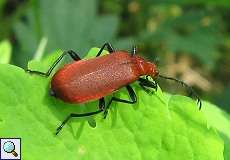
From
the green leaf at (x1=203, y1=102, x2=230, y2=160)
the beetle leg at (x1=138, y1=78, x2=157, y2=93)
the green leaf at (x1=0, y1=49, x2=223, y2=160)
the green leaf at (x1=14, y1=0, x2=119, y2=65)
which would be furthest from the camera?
the green leaf at (x1=14, y1=0, x2=119, y2=65)

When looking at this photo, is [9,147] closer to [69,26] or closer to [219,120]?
[219,120]

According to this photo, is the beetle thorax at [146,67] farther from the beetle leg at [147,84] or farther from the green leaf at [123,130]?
the green leaf at [123,130]

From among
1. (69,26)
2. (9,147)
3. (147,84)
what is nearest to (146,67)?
(147,84)

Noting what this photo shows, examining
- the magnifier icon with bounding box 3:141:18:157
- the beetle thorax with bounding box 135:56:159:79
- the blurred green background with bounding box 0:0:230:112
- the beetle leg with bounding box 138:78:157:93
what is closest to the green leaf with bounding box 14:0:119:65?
the blurred green background with bounding box 0:0:230:112

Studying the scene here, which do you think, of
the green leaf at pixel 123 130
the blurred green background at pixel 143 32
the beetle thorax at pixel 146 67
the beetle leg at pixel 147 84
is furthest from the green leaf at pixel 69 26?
the green leaf at pixel 123 130

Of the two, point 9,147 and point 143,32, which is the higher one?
point 9,147

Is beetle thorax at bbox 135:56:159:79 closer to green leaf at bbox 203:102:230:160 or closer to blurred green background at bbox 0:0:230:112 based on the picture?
green leaf at bbox 203:102:230:160

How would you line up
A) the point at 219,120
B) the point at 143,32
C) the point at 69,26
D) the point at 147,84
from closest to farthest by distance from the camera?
1. the point at 147,84
2. the point at 219,120
3. the point at 69,26
4. the point at 143,32
